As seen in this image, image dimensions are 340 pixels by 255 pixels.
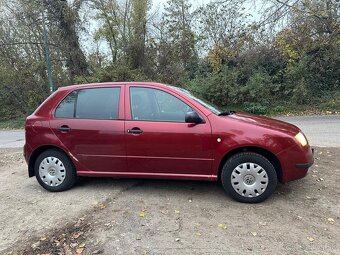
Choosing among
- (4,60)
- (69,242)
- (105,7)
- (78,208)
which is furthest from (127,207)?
(4,60)

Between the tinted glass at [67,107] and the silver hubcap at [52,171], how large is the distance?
2.29ft

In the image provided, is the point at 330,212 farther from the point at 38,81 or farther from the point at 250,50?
the point at 38,81

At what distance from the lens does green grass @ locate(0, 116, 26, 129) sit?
18.7 m

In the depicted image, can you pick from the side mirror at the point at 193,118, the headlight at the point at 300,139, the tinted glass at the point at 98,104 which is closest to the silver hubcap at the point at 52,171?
the tinted glass at the point at 98,104

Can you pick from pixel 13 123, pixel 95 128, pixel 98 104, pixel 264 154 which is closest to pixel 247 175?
pixel 264 154

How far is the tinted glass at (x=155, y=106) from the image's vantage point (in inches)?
201

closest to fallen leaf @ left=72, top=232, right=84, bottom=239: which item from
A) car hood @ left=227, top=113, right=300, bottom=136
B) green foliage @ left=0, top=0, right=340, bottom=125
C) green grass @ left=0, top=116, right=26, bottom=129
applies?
car hood @ left=227, top=113, right=300, bottom=136

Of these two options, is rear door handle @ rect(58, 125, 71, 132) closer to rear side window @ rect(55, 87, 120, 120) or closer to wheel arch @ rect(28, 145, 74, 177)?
rear side window @ rect(55, 87, 120, 120)

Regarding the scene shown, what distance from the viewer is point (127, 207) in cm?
489

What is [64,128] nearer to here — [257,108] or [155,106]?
[155,106]

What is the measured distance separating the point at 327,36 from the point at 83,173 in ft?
44.9

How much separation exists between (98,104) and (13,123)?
15.5m

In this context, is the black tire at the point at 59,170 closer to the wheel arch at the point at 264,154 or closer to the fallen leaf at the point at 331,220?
the wheel arch at the point at 264,154

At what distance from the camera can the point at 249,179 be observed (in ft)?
15.9
